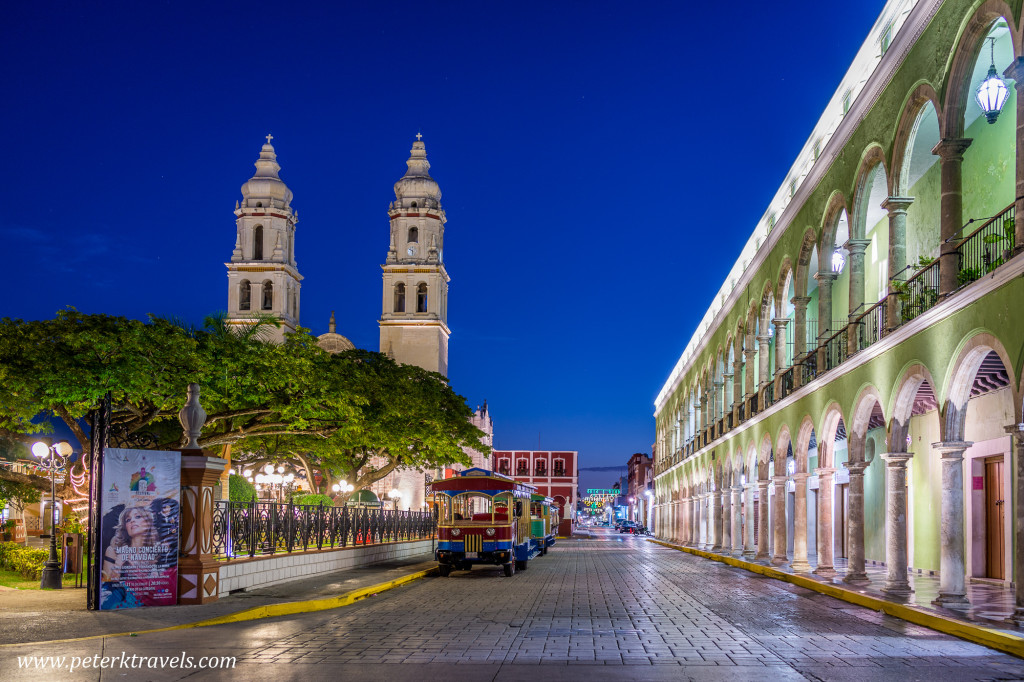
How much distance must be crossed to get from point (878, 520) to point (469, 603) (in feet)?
46.9

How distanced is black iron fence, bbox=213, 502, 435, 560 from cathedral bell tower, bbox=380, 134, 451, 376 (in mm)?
42678

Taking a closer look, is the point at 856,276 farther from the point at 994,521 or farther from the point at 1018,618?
the point at 1018,618

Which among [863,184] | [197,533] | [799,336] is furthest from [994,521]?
[197,533]

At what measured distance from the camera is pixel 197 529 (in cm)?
1426

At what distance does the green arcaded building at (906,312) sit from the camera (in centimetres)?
1411

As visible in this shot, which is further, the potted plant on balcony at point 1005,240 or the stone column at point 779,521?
the stone column at point 779,521

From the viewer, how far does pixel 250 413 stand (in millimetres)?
25781

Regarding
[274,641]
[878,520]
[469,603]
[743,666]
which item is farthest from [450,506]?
[743,666]

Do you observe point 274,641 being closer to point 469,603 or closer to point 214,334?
point 469,603

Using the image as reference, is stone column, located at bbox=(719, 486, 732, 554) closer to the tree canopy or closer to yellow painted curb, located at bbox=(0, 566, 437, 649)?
the tree canopy

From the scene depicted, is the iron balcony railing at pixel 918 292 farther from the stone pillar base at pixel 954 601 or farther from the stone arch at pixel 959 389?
the stone pillar base at pixel 954 601

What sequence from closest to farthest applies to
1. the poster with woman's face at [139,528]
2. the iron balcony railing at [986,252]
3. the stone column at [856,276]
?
the iron balcony railing at [986,252] → the poster with woman's face at [139,528] → the stone column at [856,276]

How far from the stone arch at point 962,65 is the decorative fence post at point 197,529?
11958 millimetres

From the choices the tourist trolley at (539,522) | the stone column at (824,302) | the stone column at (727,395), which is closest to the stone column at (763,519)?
the stone column at (824,302)
